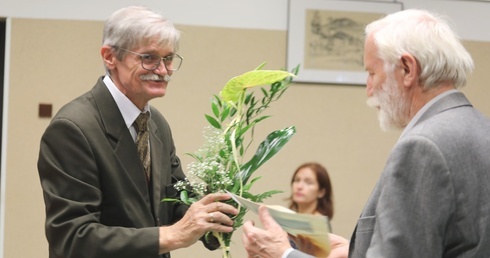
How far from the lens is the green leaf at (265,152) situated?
8.32 ft

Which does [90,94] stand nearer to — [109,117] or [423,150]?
[109,117]

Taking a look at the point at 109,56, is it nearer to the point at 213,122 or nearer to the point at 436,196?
the point at 213,122

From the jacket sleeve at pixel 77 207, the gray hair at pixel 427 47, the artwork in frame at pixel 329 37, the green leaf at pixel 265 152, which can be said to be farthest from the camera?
the artwork in frame at pixel 329 37

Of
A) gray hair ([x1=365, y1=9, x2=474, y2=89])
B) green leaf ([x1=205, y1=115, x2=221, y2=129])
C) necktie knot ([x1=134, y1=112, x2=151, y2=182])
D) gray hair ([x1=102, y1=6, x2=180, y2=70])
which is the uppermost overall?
gray hair ([x1=102, y1=6, x2=180, y2=70])

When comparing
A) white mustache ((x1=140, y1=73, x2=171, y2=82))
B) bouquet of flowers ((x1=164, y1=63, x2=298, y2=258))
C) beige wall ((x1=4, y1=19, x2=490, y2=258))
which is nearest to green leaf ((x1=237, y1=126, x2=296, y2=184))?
bouquet of flowers ((x1=164, y1=63, x2=298, y2=258))

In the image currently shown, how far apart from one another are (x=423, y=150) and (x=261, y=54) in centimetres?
424

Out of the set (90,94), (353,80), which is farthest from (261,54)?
(90,94)

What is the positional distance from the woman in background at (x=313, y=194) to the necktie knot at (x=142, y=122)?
2.47m

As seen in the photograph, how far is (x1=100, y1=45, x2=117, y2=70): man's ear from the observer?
267 centimetres

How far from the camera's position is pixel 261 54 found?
5.98 metres

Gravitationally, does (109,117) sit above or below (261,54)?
below

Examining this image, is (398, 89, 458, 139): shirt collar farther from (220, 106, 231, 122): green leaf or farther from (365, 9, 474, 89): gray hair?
(220, 106, 231, 122): green leaf

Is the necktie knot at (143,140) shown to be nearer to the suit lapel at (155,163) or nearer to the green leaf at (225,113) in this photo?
the suit lapel at (155,163)

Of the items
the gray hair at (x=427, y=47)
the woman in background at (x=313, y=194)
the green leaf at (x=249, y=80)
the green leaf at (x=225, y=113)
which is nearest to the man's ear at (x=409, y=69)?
the gray hair at (x=427, y=47)
